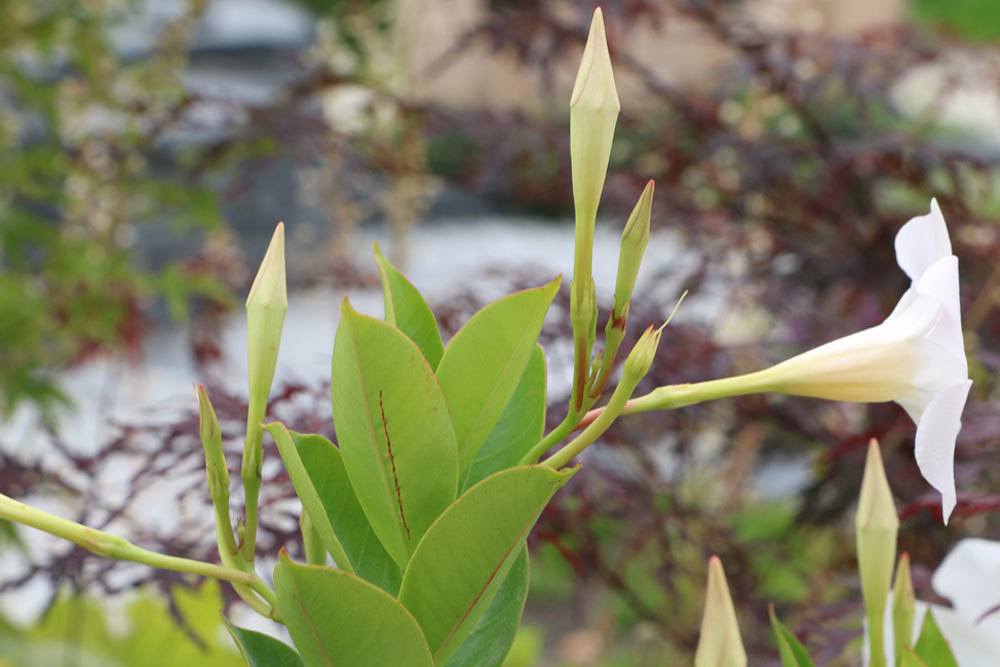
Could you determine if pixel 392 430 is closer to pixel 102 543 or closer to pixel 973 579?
pixel 102 543

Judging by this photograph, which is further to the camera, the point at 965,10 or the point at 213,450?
the point at 965,10

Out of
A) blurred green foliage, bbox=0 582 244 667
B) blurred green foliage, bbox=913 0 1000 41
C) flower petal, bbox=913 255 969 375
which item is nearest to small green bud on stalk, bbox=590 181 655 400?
flower petal, bbox=913 255 969 375

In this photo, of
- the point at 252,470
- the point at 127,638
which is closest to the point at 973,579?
the point at 252,470

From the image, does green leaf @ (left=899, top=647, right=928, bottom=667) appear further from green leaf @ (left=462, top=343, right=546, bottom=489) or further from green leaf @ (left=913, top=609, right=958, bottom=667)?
green leaf @ (left=462, top=343, right=546, bottom=489)

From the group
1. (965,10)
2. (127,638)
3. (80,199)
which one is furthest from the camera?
(965,10)

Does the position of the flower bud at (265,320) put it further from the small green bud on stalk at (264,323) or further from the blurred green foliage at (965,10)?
the blurred green foliage at (965,10)

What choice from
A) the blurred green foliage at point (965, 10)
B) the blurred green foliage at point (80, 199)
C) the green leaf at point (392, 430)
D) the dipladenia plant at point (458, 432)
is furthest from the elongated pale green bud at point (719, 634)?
the blurred green foliage at point (965, 10)
